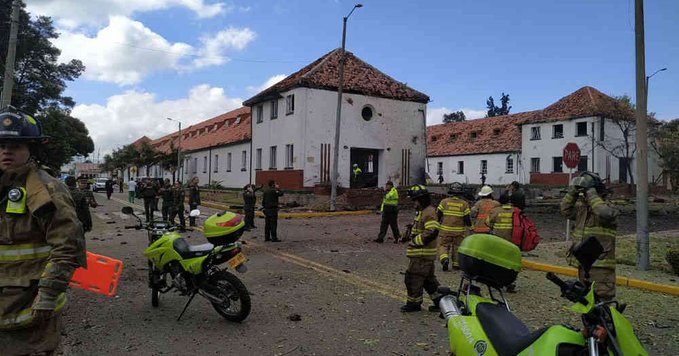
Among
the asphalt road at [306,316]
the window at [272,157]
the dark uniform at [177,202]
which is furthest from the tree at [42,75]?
the asphalt road at [306,316]

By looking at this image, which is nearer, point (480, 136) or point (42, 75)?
point (42, 75)

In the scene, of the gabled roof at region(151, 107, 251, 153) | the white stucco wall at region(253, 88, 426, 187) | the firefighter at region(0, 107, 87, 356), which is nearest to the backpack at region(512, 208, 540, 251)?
the firefighter at region(0, 107, 87, 356)

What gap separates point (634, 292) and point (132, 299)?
7.86 metres

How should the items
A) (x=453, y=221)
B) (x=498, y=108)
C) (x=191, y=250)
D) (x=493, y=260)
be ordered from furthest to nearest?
(x=498, y=108), (x=453, y=221), (x=191, y=250), (x=493, y=260)

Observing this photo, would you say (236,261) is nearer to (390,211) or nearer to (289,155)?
(390,211)

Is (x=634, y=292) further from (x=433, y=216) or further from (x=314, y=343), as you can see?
(x=314, y=343)

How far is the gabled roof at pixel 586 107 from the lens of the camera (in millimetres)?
36531

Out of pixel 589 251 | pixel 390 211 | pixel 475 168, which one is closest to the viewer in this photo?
pixel 589 251

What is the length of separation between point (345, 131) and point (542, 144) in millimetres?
22221

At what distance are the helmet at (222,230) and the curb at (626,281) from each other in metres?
4.12

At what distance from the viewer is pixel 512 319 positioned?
10.1ft

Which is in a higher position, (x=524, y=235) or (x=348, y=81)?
(x=348, y=81)

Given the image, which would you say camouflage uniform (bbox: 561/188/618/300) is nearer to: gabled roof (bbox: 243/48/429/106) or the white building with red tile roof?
gabled roof (bbox: 243/48/429/106)

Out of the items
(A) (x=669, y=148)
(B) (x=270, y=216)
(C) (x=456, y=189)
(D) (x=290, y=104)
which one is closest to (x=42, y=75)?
(D) (x=290, y=104)
